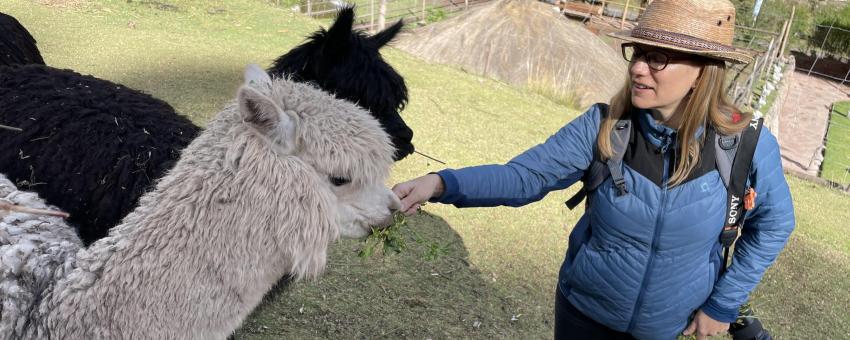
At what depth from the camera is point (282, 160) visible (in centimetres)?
178

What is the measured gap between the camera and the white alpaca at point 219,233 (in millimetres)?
1671

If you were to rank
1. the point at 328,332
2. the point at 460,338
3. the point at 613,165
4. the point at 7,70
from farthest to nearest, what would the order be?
the point at 460,338
the point at 328,332
the point at 7,70
the point at 613,165

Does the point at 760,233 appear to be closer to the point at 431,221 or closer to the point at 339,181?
the point at 339,181

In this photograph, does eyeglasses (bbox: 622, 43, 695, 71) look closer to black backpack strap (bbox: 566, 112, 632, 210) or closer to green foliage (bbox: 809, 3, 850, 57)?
black backpack strap (bbox: 566, 112, 632, 210)

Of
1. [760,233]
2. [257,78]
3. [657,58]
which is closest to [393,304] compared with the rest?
[257,78]

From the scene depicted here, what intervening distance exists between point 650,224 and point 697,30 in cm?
67

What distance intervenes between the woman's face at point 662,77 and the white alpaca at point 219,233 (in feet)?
3.15

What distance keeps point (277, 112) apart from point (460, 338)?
8.49 feet

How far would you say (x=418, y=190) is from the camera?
213 centimetres

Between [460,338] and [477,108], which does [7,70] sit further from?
[477,108]

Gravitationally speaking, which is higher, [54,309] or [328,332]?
[54,309]

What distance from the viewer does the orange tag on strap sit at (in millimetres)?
1995

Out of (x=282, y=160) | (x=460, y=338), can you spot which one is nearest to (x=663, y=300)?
(x=282, y=160)

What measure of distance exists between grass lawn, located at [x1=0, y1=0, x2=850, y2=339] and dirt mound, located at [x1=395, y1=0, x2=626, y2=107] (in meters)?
0.94
